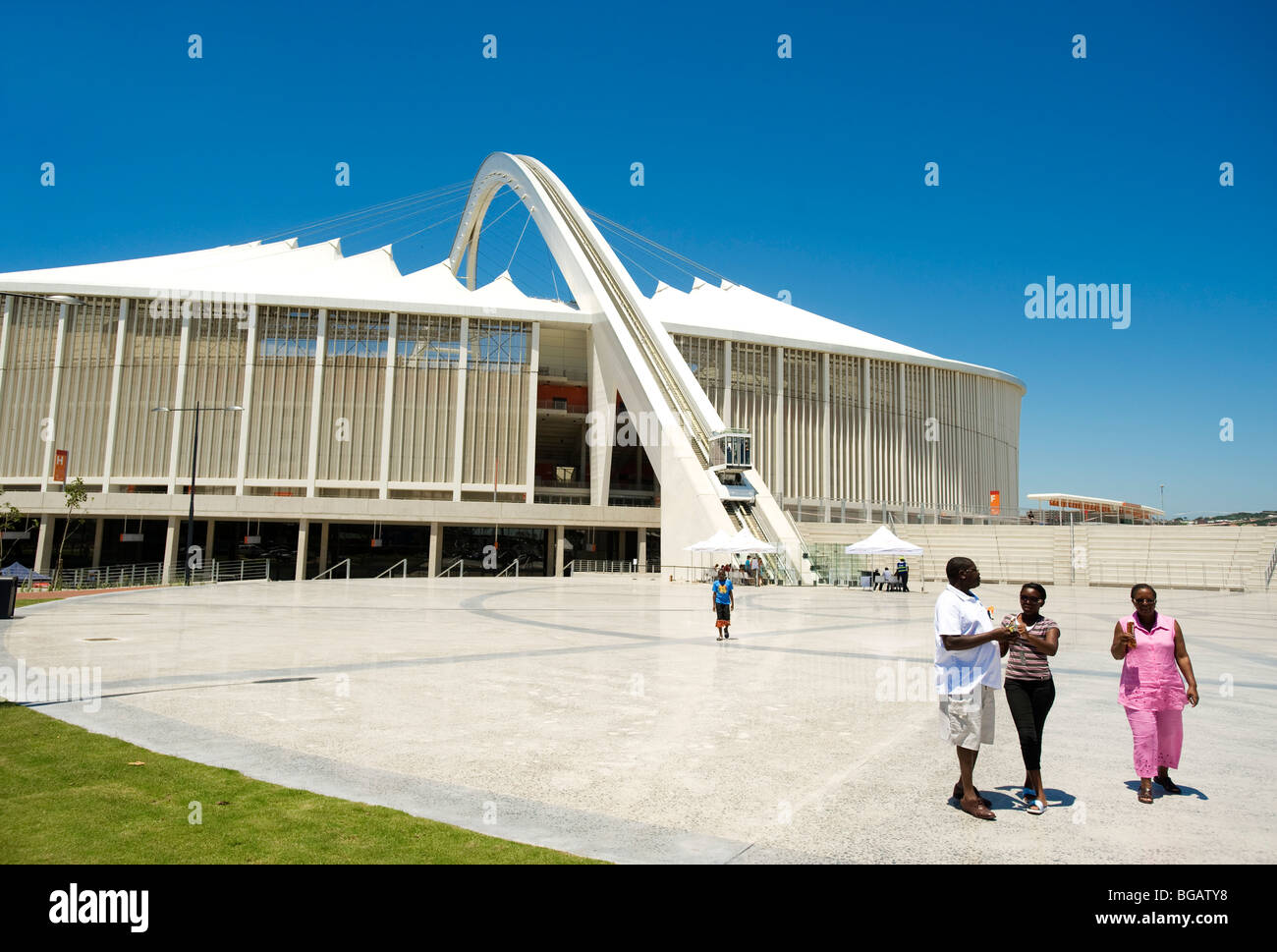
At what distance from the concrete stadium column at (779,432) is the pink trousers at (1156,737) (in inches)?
1844

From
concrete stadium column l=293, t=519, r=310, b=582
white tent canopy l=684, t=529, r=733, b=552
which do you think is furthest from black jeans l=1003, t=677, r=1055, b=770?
concrete stadium column l=293, t=519, r=310, b=582

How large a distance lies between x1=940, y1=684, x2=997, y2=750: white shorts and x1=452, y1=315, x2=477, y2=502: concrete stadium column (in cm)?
4278

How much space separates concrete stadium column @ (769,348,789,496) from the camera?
174 feet

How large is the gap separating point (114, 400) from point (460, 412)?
18.6 m

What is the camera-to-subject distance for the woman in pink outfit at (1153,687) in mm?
5879

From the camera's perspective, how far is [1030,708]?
18.6ft

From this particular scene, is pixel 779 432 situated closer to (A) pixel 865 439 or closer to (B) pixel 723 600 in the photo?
(A) pixel 865 439

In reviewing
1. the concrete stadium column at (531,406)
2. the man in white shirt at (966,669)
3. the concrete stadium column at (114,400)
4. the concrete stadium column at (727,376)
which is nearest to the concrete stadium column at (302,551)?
the concrete stadium column at (531,406)

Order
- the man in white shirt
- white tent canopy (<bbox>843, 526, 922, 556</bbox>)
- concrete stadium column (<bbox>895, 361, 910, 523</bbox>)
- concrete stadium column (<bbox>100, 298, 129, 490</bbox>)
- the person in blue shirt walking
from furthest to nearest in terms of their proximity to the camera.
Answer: concrete stadium column (<bbox>895, 361, 910, 523</bbox>)
concrete stadium column (<bbox>100, 298, 129, 490</bbox>)
white tent canopy (<bbox>843, 526, 922, 556</bbox>)
the person in blue shirt walking
the man in white shirt

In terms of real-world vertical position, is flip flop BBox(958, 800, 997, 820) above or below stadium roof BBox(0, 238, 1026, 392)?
below

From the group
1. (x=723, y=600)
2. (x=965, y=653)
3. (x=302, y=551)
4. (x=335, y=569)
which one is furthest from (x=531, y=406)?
(x=965, y=653)

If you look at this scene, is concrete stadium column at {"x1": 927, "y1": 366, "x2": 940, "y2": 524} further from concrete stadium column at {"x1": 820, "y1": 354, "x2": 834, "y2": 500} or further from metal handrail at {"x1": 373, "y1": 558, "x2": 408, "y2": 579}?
metal handrail at {"x1": 373, "y1": 558, "x2": 408, "y2": 579}
